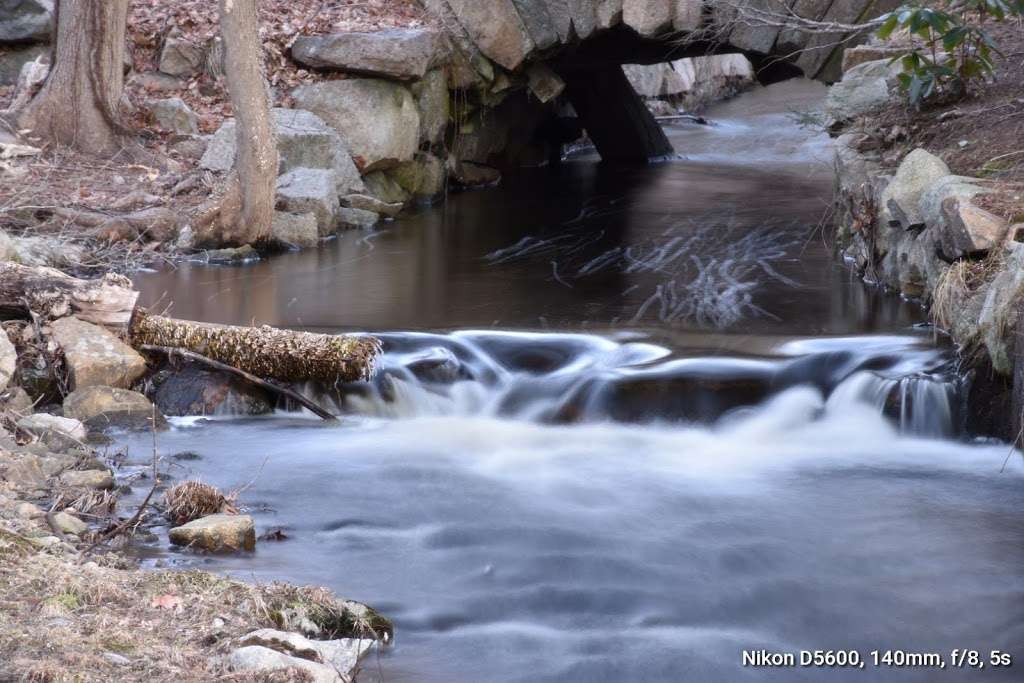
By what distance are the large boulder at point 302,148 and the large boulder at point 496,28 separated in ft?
7.72

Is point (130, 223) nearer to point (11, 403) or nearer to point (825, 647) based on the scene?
point (11, 403)

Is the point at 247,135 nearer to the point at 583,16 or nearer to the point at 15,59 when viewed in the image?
the point at 15,59

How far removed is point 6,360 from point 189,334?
1.12 metres

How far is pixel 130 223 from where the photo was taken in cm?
970

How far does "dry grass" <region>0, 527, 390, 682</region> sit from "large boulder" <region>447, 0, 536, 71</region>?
10.5m

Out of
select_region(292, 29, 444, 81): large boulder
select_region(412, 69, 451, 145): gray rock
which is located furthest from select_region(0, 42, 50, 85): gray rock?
select_region(412, 69, 451, 145): gray rock

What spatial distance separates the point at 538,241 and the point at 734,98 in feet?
55.5

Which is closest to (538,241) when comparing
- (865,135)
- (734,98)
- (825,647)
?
(865,135)

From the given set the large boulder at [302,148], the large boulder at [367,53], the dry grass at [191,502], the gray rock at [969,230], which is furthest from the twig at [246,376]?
the large boulder at [367,53]

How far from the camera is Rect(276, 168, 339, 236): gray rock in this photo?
10.9 m

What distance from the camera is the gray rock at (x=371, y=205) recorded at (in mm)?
12096

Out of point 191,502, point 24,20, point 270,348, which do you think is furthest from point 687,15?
point 191,502

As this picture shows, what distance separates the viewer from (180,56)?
1265 cm

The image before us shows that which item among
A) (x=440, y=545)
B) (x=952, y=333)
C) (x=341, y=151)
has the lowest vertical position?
(x=440, y=545)
